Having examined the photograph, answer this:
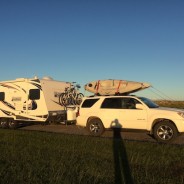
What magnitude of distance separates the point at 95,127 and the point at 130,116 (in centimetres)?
194

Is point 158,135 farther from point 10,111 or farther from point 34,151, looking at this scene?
point 10,111

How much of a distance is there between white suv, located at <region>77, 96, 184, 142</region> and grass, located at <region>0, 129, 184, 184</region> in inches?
99.2

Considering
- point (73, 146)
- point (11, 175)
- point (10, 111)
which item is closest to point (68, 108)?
point (10, 111)

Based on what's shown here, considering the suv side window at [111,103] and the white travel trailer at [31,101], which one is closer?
the suv side window at [111,103]

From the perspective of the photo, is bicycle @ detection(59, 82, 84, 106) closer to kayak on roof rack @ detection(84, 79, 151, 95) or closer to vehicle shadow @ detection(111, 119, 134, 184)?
kayak on roof rack @ detection(84, 79, 151, 95)

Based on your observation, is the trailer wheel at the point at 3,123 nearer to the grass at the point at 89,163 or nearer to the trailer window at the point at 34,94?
the trailer window at the point at 34,94

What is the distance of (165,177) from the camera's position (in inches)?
280

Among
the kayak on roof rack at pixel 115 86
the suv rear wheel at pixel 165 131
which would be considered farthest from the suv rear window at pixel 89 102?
the suv rear wheel at pixel 165 131

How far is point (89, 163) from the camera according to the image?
8.34m

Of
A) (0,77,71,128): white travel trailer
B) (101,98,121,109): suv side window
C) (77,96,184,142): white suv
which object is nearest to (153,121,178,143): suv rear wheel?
(77,96,184,142): white suv

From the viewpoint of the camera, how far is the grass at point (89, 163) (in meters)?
6.86

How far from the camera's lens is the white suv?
13516 millimetres

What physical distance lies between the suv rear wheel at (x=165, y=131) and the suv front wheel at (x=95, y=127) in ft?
8.94

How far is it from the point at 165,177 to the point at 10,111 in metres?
14.3
